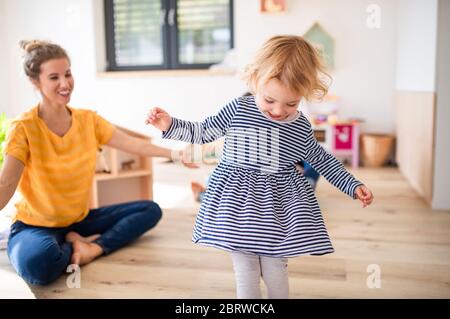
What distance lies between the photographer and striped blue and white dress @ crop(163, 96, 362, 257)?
88 centimetres

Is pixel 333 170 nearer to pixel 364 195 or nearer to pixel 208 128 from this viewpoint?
pixel 364 195

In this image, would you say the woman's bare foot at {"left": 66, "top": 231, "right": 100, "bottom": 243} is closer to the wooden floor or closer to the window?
the wooden floor

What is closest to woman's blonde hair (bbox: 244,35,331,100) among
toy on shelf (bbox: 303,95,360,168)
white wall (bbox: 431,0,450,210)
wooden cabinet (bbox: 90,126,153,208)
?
wooden cabinet (bbox: 90,126,153,208)

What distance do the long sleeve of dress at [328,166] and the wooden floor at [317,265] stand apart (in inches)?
13.8

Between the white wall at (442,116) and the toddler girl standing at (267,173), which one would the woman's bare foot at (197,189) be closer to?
the white wall at (442,116)

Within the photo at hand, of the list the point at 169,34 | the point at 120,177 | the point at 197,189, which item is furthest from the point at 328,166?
the point at 169,34

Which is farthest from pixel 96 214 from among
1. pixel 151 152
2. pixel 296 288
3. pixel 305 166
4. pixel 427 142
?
pixel 427 142

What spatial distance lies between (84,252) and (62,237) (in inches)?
3.4

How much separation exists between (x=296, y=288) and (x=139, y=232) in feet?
1.89

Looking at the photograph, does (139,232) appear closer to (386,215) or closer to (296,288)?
(296,288)

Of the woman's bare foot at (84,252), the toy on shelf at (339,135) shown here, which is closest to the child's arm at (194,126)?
the woman's bare foot at (84,252)

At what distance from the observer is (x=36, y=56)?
1269 mm

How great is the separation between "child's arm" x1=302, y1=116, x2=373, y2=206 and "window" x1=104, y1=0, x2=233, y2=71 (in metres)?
2.54

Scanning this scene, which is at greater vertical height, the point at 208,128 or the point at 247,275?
the point at 208,128
